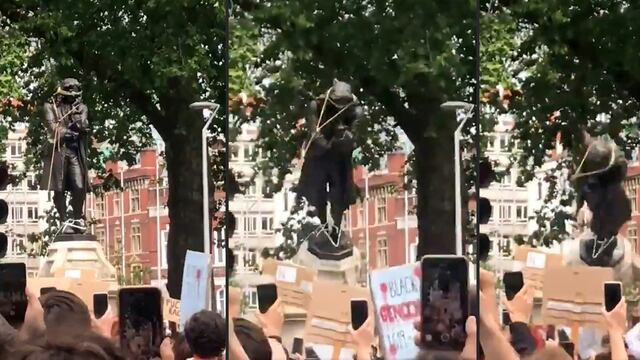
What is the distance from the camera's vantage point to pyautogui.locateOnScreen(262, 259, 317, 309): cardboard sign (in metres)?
7.09

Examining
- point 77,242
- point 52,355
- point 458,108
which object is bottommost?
point 52,355

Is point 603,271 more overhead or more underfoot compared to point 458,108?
more underfoot

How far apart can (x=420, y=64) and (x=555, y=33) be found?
56 centimetres

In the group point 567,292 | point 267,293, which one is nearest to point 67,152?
point 267,293

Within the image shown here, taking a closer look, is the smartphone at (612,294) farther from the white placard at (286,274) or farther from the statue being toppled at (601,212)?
the white placard at (286,274)

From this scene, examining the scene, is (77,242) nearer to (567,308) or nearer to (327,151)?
(327,151)

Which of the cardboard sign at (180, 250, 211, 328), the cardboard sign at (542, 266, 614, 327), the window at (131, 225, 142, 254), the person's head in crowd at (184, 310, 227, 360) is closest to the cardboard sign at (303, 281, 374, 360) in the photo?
the person's head in crowd at (184, 310, 227, 360)

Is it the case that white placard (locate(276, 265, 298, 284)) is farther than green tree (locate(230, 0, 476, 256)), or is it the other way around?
white placard (locate(276, 265, 298, 284))

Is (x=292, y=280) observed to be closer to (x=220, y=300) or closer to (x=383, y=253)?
(x=383, y=253)

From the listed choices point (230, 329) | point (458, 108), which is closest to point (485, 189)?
point (458, 108)

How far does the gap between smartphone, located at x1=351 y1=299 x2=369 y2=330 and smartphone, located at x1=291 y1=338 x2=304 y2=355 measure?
24 cm

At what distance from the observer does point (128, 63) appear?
8.12 meters

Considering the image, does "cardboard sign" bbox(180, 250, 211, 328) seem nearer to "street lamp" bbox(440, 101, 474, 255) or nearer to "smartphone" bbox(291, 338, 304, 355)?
"smartphone" bbox(291, 338, 304, 355)

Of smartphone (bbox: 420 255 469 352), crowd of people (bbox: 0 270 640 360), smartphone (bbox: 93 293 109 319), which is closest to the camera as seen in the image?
smartphone (bbox: 420 255 469 352)
